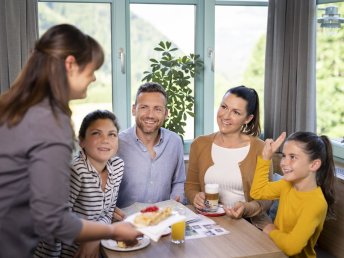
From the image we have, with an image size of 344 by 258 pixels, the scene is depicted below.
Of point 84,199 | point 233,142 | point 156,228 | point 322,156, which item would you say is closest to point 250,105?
point 233,142

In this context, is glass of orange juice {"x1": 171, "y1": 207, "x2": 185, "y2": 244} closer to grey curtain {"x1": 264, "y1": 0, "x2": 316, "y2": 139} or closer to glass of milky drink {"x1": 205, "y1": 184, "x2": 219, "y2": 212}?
glass of milky drink {"x1": 205, "y1": 184, "x2": 219, "y2": 212}

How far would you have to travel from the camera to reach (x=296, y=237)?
201 cm

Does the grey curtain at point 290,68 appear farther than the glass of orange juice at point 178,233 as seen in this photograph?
Yes

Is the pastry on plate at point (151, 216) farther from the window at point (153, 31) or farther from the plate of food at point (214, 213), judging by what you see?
the window at point (153, 31)

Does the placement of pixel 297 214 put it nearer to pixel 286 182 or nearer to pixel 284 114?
pixel 286 182

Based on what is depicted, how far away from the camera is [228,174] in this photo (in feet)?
8.41

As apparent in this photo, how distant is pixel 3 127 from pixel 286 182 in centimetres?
141

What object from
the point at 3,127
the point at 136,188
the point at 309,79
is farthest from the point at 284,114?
→ the point at 3,127

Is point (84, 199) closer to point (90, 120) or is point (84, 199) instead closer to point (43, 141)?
point (90, 120)

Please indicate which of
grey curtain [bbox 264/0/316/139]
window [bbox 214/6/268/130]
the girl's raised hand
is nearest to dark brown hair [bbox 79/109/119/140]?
the girl's raised hand

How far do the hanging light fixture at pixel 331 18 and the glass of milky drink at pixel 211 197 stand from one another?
5.88 feet

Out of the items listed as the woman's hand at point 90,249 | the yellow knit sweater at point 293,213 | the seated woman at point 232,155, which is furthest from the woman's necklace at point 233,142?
the woman's hand at point 90,249

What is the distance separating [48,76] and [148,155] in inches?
51.1

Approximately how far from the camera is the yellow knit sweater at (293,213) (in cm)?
202
